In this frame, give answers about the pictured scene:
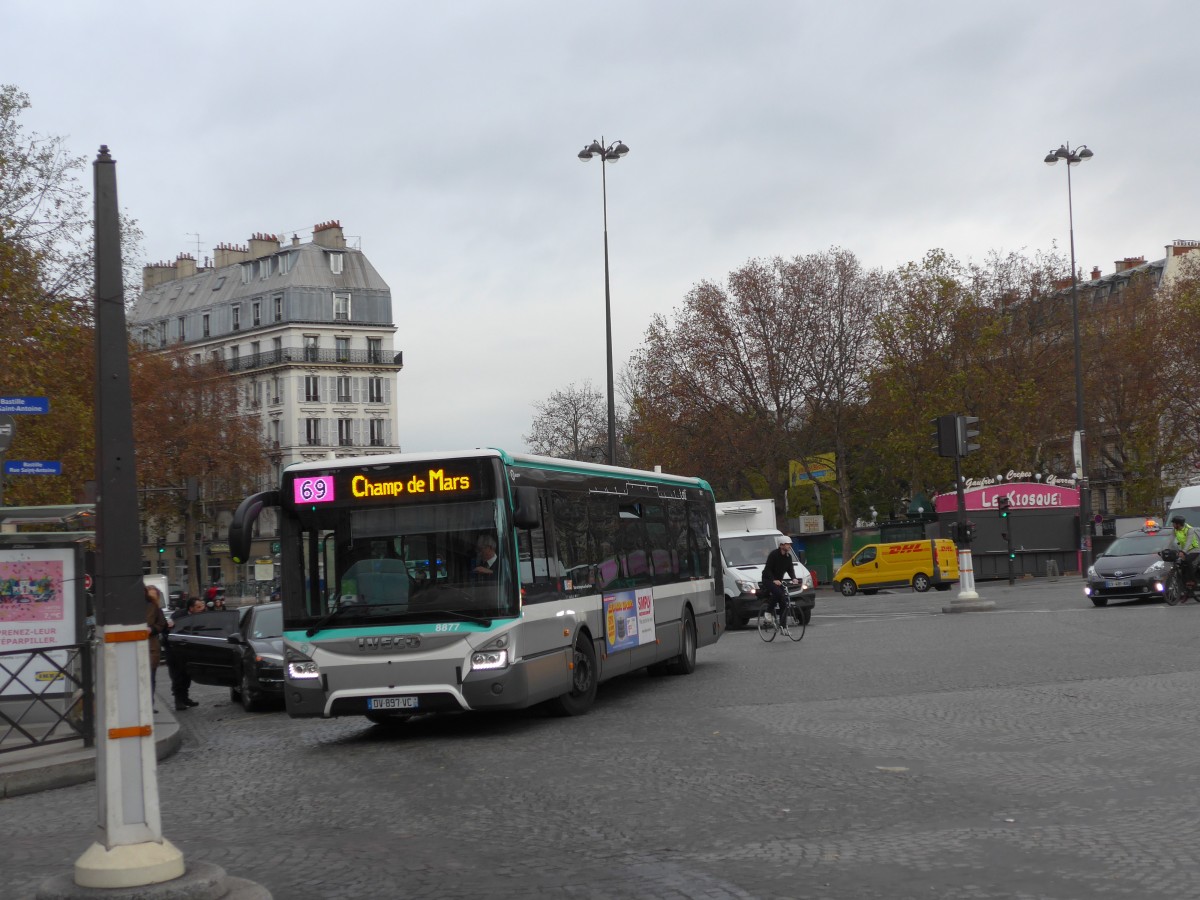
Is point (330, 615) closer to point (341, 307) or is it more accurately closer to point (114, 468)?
point (114, 468)

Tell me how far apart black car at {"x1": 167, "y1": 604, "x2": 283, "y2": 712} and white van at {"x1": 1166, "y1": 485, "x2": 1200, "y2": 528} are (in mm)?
22866

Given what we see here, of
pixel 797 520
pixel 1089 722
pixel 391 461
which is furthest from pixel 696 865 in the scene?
pixel 797 520

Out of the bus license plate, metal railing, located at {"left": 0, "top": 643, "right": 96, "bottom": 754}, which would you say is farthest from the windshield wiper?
metal railing, located at {"left": 0, "top": 643, "right": 96, "bottom": 754}

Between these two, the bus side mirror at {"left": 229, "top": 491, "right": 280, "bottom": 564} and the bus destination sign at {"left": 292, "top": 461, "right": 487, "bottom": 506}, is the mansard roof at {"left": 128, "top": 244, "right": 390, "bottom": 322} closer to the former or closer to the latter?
the bus destination sign at {"left": 292, "top": 461, "right": 487, "bottom": 506}

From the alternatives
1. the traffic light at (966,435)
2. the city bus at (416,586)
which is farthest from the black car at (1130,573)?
the city bus at (416,586)

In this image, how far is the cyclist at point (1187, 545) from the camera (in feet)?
93.9

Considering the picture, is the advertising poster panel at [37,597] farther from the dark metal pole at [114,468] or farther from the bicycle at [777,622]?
the bicycle at [777,622]

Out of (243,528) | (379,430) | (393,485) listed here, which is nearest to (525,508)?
(393,485)

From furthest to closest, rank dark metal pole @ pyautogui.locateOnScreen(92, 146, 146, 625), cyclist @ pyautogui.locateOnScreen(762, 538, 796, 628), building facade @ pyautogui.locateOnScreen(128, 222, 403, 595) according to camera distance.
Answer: building facade @ pyautogui.locateOnScreen(128, 222, 403, 595)
cyclist @ pyautogui.locateOnScreen(762, 538, 796, 628)
dark metal pole @ pyautogui.locateOnScreen(92, 146, 146, 625)

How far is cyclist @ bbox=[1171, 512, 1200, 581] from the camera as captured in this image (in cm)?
2861

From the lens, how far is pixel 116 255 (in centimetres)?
746

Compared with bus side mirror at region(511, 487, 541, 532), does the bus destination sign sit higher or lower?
higher

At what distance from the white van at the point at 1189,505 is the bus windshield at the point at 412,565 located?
83.8ft

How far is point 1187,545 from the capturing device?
94.4 ft
